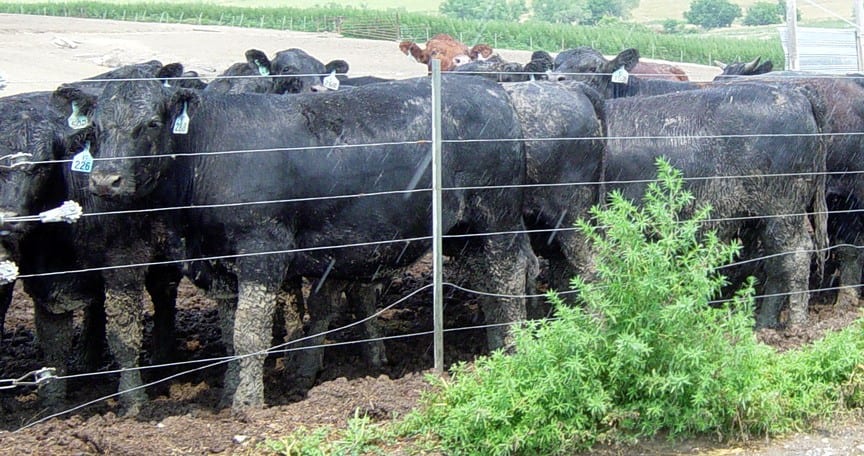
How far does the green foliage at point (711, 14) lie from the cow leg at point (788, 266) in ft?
291

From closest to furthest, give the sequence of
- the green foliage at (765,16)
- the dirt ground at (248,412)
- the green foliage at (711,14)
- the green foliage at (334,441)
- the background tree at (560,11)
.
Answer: the green foliage at (334,441), the dirt ground at (248,412), the green foliage at (765,16), the green foliage at (711,14), the background tree at (560,11)

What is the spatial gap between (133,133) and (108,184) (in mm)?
451

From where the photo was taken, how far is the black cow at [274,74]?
11883 millimetres

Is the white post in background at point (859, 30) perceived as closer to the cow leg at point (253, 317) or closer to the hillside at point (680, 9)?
the cow leg at point (253, 317)

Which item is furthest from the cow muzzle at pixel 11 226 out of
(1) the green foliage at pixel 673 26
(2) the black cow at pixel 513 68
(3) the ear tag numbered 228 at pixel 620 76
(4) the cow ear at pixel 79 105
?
(1) the green foliage at pixel 673 26

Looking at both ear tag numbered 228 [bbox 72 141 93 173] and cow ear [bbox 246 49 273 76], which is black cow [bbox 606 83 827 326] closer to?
ear tag numbered 228 [bbox 72 141 93 173]

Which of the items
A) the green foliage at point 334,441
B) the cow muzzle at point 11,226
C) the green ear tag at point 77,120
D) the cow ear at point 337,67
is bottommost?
the green foliage at point 334,441

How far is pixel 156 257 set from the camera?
821 cm

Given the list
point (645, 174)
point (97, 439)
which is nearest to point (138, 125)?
point (97, 439)

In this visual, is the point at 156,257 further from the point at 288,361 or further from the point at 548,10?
the point at 548,10

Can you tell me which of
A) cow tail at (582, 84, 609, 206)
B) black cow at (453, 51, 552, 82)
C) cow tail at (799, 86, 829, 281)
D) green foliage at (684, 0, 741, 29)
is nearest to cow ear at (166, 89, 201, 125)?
cow tail at (582, 84, 609, 206)

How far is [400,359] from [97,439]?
3325 mm

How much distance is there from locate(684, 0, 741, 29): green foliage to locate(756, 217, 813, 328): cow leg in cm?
8884

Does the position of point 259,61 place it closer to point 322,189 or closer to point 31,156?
point 322,189
